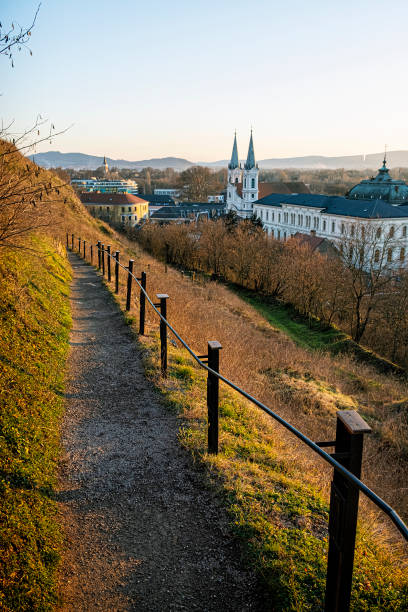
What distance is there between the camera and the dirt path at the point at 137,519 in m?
3.20

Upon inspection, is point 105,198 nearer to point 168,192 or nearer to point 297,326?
point 297,326

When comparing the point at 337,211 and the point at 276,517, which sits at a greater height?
the point at 337,211

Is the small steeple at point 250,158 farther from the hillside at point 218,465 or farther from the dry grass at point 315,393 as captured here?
the hillside at point 218,465

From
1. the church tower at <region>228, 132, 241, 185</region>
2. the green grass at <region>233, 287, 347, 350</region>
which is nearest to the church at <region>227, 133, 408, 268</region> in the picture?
the church tower at <region>228, 132, 241, 185</region>

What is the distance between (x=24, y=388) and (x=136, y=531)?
252cm

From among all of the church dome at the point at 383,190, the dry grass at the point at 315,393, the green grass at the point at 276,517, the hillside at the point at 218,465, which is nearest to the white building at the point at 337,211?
the church dome at the point at 383,190

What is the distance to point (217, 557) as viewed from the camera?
11.6ft

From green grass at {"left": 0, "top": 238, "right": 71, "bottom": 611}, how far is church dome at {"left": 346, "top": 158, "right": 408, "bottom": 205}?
73.1 meters

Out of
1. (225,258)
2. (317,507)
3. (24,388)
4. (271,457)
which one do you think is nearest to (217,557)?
(317,507)

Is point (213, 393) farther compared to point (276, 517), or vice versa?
point (213, 393)

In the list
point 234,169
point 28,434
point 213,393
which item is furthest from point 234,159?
point 28,434

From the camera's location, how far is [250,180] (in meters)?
92.2

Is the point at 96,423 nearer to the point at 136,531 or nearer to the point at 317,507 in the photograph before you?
the point at 136,531

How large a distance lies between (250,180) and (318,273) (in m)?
68.7
